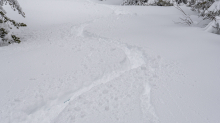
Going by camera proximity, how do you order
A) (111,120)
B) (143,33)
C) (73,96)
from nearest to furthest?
(111,120)
(73,96)
(143,33)

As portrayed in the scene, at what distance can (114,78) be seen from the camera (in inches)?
180

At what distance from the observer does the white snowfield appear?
10.9 ft

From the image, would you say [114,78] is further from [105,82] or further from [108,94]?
[108,94]

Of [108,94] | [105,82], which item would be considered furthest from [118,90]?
[105,82]

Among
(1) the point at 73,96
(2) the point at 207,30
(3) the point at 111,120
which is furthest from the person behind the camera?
(2) the point at 207,30

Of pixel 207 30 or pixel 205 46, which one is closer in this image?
pixel 205 46

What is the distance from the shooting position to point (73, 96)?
3.98m

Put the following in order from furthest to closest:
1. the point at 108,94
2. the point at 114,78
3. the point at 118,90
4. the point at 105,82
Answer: the point at 114,78 < the point at 105,82 < the point at 118,90 < the point at 108,94

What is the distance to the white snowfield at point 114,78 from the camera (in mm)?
3324

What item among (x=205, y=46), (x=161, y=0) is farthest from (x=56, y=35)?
(x=161, y=0)

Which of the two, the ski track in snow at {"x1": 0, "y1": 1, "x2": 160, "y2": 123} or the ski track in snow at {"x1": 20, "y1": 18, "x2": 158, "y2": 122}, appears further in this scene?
the ski track in snow at {"x1": 20, "y1": 18, "x2": 158, "y2": 122}

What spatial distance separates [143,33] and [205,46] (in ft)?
9.71

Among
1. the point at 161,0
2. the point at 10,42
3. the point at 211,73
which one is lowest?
the point at 211,73

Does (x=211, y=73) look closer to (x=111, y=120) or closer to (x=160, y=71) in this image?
(x=160, y=71)
